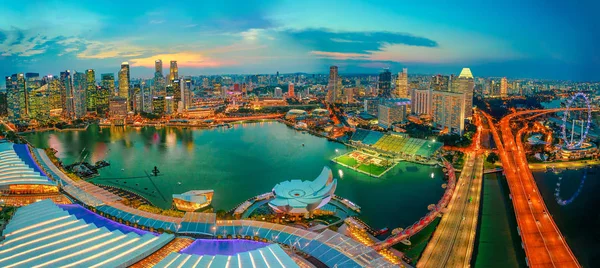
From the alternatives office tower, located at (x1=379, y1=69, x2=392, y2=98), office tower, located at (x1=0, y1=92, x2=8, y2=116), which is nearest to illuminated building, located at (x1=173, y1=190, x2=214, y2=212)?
office tower, located at (x1=0, y1=92, x2=8, y2=116)

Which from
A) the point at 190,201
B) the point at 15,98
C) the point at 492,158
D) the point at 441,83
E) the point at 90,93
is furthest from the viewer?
the point at 441,83

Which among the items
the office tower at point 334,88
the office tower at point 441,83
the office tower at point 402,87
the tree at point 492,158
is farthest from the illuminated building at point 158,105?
→ the tree at point 492,158

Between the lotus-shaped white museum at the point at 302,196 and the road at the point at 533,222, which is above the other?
the lotus-shaped white museum at the point at 302,196

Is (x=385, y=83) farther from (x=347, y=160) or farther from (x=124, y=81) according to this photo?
(x=347, y=160)

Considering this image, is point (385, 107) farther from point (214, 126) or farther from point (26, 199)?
point (26, 199)

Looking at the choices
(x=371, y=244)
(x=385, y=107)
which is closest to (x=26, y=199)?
(x=371, y=244)

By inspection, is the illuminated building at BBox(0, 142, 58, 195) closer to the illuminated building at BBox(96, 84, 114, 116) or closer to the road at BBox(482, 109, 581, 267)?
the road at BBox(482, 109, 581, 267)

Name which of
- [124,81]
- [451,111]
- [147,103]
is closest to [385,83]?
[451,111]

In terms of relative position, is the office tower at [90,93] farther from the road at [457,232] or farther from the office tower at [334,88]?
the road at [457,232]
